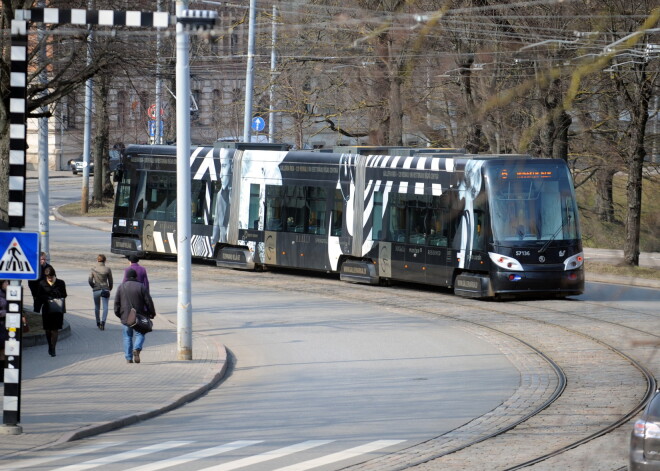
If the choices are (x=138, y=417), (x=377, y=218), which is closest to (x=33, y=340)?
(x=138, y=417)

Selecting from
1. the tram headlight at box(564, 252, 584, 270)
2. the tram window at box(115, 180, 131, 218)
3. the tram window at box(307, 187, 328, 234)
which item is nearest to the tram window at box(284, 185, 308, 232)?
the tram window at box(307, 187, 328, 234)

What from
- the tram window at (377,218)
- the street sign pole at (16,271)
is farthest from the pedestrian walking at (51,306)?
the tram window at (377,218)

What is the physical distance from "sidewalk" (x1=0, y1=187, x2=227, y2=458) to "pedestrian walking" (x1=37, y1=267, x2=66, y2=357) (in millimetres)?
349

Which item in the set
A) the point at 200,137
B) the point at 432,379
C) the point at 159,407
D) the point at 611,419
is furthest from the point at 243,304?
the point at 200,137

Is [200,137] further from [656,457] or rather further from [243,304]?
[656,457]

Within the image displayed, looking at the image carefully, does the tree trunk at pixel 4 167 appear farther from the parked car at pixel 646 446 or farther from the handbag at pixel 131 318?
the parked car at pixel 646 446

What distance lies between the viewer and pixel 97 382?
577 inches

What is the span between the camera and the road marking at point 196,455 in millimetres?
9914

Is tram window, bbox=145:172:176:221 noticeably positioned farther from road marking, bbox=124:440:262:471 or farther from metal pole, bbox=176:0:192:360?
road marking, bbox=124:440:262:471

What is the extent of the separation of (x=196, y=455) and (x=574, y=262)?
1490cm

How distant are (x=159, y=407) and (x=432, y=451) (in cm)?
386

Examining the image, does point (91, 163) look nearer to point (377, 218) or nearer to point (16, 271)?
point (377, 218)

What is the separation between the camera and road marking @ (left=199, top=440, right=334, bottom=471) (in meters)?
9.91

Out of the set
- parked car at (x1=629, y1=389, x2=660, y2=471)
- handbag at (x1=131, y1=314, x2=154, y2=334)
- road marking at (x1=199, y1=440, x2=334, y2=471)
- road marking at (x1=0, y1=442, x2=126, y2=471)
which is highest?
parked car at (x1=629, y1=389, x2=660, y2=471)
